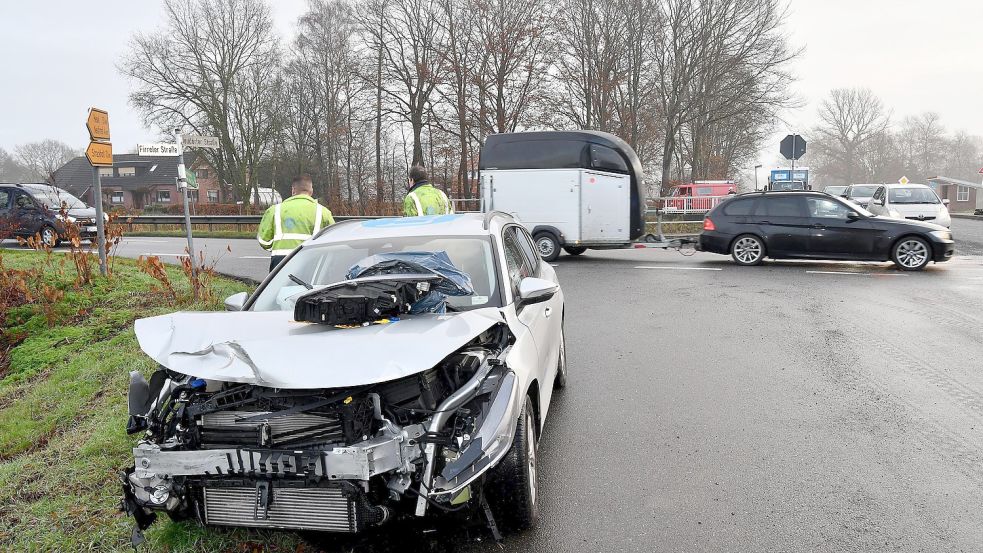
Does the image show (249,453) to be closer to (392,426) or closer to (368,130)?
(392,426)

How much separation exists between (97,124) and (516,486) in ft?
31.4

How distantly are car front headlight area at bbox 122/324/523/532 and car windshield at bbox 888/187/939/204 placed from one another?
2399cm

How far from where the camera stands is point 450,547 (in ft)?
11.4

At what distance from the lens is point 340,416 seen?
2959mm

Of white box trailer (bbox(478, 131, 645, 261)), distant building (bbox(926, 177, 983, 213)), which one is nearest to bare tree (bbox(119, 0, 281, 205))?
white box trailer (bbox(478, 131, 645, 261))

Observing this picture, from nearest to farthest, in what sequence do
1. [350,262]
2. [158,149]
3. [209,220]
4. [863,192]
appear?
[350,262] < [158,149] < [863,192] < [209,220]

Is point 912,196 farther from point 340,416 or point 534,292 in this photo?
point 340,416

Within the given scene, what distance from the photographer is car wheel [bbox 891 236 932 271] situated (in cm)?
1366

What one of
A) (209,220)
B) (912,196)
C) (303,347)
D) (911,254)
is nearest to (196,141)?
(303,347)

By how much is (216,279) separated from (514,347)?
378 inches

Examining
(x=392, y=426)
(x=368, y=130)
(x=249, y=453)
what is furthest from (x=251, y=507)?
(x=368, y=130)

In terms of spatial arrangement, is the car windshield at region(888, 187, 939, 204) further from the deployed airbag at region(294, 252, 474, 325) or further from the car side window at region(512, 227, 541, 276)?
the deployed airbag at region(294, 252, 474, 325)

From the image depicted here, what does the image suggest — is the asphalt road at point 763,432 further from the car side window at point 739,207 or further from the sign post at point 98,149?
the sign post at point 98,149

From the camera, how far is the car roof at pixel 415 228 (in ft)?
16.2
